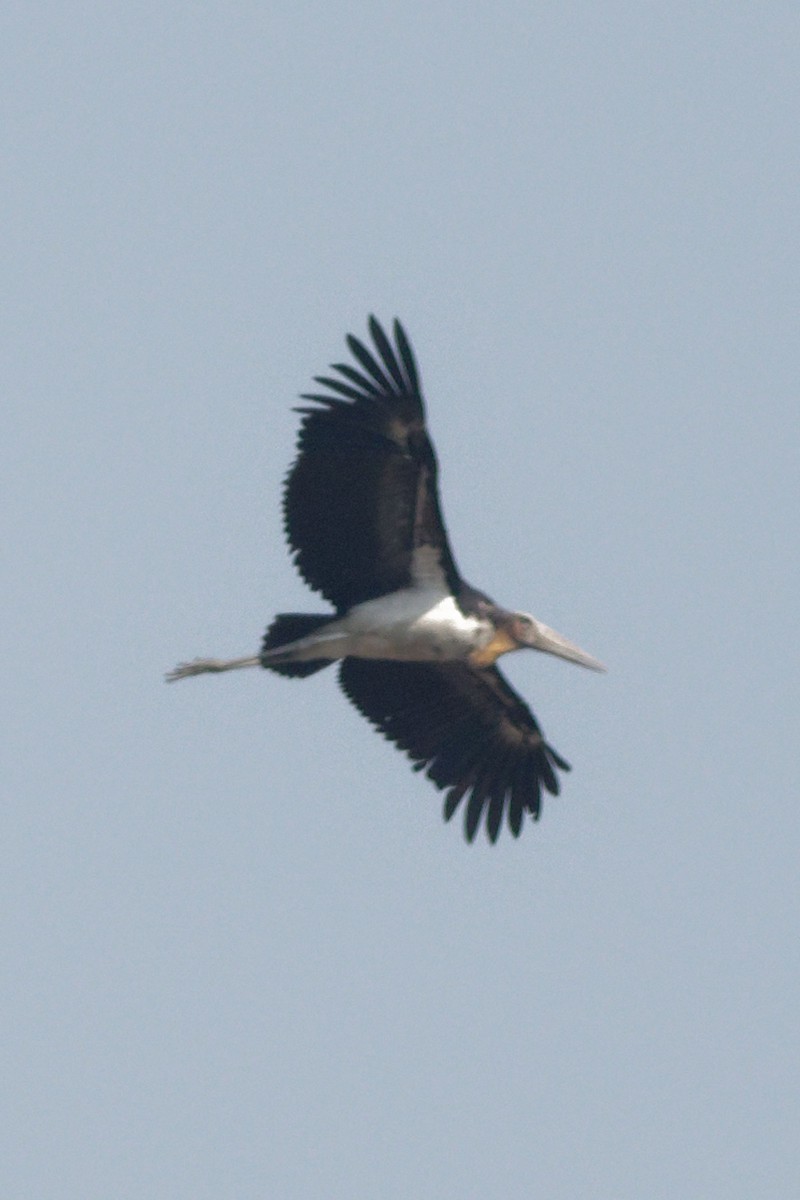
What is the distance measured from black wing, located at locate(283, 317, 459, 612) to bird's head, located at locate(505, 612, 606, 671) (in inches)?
38.0

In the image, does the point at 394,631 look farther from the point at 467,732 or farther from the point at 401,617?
the point at 467,732

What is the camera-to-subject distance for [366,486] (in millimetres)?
24172

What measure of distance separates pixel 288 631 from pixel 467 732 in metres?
2.20

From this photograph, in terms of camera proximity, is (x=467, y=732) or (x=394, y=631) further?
(x=467, y=732)

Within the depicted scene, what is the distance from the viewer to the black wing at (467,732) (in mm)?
25828

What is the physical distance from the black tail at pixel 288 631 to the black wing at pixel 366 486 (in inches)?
9.6

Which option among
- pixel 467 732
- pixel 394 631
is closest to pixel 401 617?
pixel 394 631

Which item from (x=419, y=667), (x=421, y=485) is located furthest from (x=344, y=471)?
(x=419, y=667)

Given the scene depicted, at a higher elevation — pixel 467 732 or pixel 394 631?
pixel 394 631

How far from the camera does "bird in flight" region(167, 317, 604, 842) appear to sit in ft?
78.5

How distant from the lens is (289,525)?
24.3 metres

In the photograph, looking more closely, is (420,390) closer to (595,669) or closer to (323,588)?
(323,588)

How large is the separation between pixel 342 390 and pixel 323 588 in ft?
5.58

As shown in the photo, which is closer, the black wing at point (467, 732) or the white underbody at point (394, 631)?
the white underbody at point (394, 631)
